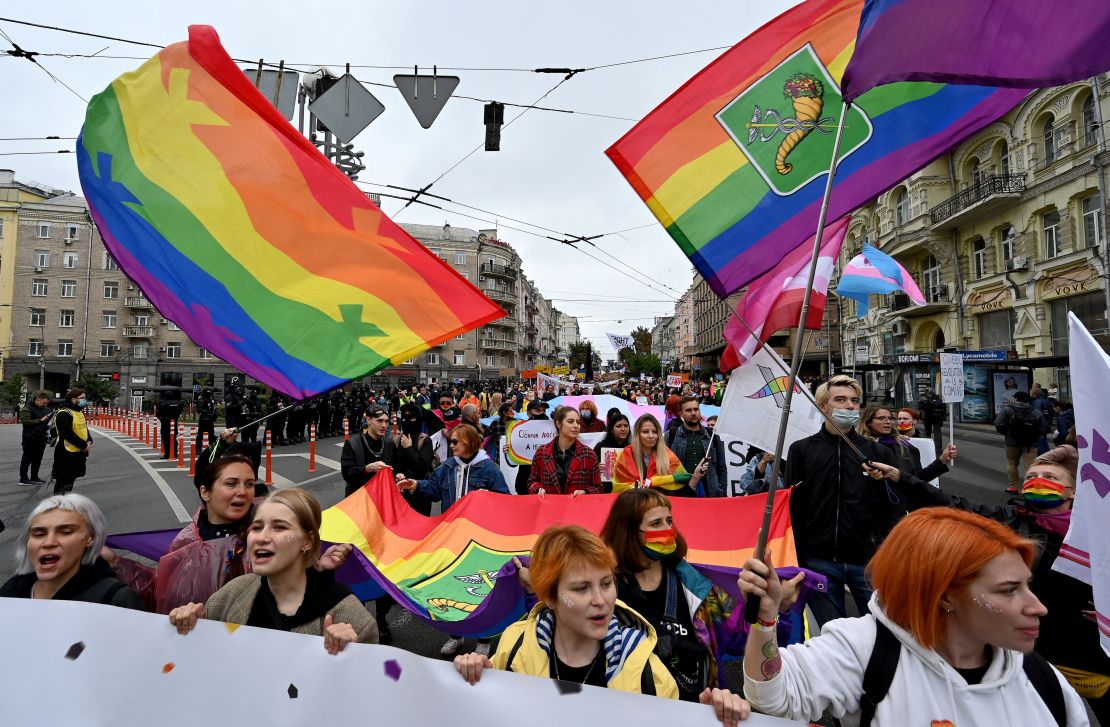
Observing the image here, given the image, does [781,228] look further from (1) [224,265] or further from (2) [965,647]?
(1) [224,265]

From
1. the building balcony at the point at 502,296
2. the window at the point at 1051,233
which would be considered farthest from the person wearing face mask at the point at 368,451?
the building balcony at the point at 502,296

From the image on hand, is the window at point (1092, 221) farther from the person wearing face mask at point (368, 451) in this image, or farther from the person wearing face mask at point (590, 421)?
the person wearing face mask at point (368, 451)

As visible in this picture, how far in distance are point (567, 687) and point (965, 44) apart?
2.79 meters

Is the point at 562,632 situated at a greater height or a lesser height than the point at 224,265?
lesser

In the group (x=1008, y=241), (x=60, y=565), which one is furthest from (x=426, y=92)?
(x=1008, y=241)

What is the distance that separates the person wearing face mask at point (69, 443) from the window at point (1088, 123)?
30.1 meters

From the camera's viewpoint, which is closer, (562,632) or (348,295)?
(562,632)

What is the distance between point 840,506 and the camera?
3.51 m

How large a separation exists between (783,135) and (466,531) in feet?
11.4

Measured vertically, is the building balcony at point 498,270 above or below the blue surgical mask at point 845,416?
above

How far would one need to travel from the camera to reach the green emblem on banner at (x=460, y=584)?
3570 millimetres

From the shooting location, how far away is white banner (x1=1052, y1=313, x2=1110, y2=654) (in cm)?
198

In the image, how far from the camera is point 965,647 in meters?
1.63

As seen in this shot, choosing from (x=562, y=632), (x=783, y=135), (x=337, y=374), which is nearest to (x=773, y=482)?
(x=562, y=632)
